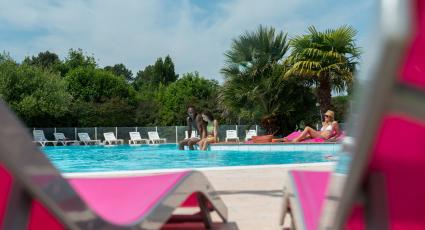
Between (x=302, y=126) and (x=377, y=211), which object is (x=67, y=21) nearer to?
(x=302, y=126)

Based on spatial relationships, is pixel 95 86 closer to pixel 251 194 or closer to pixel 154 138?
pixel 154 138

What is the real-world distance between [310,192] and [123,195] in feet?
2.83

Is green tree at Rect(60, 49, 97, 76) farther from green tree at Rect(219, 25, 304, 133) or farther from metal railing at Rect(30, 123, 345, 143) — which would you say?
green tree at Rect(219, 25, 304, 133)

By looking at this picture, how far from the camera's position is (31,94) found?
1113 inches

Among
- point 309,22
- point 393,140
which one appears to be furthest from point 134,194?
point 309,22

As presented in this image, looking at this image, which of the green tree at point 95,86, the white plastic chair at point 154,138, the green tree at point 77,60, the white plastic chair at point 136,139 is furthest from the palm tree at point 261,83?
the green tree at point 77,60

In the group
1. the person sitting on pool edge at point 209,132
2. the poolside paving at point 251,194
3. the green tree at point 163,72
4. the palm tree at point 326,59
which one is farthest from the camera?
the green tree at point 163,72

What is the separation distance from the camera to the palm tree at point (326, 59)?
64.9ft

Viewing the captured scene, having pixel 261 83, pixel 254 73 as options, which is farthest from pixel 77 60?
pixel 261 83

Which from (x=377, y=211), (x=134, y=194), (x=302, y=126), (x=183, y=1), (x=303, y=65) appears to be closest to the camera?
(x=377, y=211)

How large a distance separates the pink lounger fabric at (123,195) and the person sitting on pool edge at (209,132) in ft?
42.5

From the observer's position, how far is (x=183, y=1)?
33.7 metres

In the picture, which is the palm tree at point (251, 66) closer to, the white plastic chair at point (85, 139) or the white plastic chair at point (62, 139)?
the white plastic chair at point (85, 139)

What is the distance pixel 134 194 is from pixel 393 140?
1395mm
